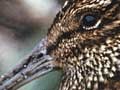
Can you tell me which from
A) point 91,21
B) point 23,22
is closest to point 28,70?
point 91,21

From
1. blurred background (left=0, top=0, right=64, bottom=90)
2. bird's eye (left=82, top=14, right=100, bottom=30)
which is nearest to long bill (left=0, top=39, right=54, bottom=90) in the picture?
bird's eye (left=82, top=14, right=100, bottom=30)

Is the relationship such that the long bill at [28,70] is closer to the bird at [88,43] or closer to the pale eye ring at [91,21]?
the bird at [88,43]

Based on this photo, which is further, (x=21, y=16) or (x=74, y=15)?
(x=21, y=16)

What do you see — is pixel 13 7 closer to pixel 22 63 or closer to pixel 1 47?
pixel 1 47

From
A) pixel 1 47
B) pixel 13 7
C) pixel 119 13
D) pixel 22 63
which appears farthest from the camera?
pixel 13 7

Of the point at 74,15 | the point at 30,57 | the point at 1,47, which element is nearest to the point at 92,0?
the point at 74,15

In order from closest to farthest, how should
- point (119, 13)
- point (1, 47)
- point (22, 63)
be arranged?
point (119, 13) → point (22, 63) → point (1, 47)

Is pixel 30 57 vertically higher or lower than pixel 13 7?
lower

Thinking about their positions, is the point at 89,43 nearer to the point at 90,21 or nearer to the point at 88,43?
the point at 88,43

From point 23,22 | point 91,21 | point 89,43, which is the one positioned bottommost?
point 89,43
